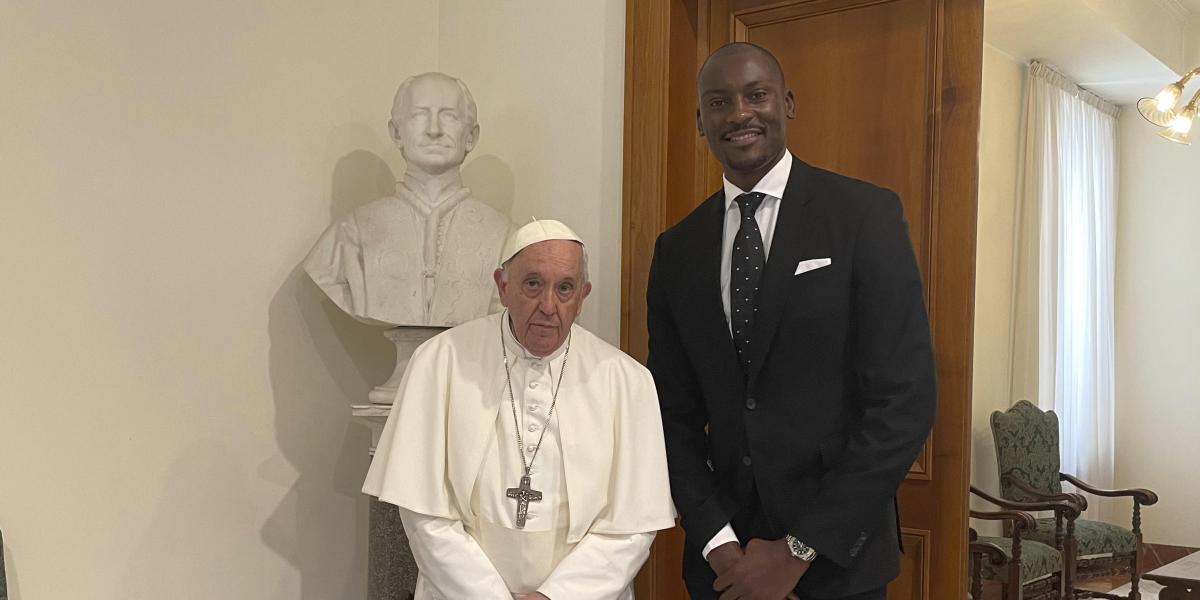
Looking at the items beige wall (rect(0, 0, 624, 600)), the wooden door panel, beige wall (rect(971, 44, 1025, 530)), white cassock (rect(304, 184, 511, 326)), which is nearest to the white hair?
white cassock (rect(304, 184, 511, 326))

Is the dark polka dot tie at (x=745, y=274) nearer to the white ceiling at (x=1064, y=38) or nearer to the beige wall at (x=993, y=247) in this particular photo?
the beige wall at (x=993, y=247)

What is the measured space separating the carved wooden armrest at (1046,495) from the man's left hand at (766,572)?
93 centimetres

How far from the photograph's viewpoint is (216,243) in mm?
3473

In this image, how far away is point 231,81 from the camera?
353 cm

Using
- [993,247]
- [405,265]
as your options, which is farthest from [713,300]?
[405,265]

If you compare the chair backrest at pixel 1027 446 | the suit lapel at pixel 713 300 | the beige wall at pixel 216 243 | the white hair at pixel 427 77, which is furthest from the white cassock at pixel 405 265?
the chair backrest at pixel 1027 446

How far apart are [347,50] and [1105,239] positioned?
257 cm

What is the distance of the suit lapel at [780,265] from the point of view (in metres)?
2.37

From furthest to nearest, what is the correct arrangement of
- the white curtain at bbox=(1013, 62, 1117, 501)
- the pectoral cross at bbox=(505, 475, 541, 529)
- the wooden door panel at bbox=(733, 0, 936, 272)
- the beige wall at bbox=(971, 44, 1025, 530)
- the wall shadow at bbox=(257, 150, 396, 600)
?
1. the wall shadow at bbox=(257, 150, 396, 600)
2. the wooden door panel at bbox=(733, 0, 936, 272)
3. the beige wall at bbox=(971, 44, 1025, 530)
4. the white curtain at bbox=(1013, 62, 1117, 501)
5. the pectoral cross at bbox=(505, 475, 541, 529)

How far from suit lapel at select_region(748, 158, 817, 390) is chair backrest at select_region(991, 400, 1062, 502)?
924 millimetres

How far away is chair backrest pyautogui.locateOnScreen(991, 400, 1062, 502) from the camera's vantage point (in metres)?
2.93

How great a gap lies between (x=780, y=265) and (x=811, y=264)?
0.22 ft

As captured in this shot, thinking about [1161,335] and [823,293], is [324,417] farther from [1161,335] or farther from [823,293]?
[1161,335]

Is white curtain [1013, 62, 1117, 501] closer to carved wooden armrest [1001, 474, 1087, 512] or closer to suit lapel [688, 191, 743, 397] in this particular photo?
carved wooden armrest [1001, 474, 1087, 512]
